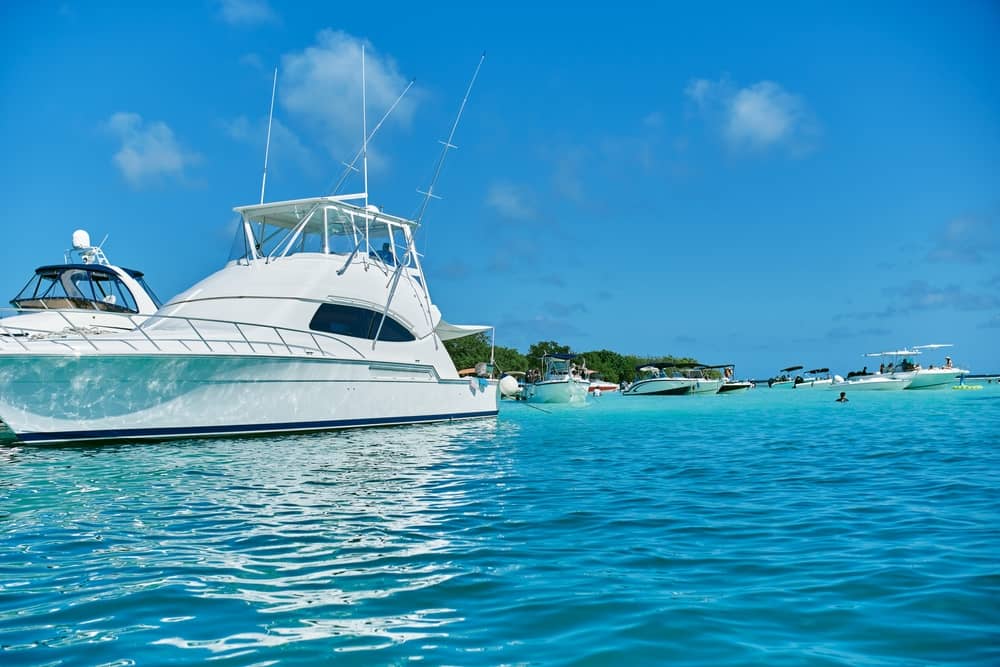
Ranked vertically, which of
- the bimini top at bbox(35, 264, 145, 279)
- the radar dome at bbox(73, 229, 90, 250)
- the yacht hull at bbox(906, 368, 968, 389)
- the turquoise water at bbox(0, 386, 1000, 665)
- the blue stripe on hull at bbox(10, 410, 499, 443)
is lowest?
the turquoise water at bbox(0, 386, 1000, 665)

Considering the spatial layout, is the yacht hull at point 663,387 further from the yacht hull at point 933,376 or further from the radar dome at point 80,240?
the radar dome at point 80,240

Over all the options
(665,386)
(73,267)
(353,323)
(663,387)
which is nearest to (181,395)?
(353,323)

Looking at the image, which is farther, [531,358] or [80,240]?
[531,358]

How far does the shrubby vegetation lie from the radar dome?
37.2 meters

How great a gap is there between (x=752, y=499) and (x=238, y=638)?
19.8 feet

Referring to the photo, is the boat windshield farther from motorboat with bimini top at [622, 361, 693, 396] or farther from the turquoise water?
motorboat with bimini top at [622, 361, 693, 396]

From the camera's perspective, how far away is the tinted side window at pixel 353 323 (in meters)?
17.0

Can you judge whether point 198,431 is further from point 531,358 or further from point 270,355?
point 531,358

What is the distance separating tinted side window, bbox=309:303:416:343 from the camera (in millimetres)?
16984

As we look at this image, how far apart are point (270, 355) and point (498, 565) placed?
11.2 metres

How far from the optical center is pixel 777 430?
65.1ft

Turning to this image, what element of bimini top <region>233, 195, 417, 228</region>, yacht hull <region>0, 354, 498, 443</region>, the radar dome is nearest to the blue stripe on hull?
yacht hull <region>0, 354, 498, 443</region>

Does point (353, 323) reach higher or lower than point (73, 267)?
lower

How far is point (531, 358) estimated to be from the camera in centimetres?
11238
